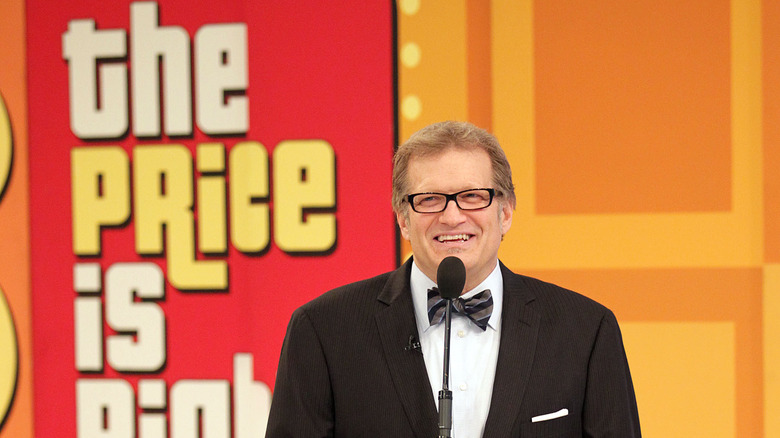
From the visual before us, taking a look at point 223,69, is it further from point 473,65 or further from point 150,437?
point 150,437

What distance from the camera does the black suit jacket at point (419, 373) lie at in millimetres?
1315

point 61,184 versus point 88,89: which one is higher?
point 88,89

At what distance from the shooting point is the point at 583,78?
256 cm

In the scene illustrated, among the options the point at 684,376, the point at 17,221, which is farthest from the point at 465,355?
the point at 17,221

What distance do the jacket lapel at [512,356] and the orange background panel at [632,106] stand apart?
1.19 metres

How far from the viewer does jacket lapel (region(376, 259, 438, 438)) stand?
1301mm

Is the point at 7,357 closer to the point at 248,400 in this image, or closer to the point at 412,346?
the point at 248,400

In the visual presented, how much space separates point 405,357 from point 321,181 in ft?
4.74

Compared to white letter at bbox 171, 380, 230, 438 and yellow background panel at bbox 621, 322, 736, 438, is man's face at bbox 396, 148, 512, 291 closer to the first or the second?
yellow background panel at bbox 621, 322, 736, 438

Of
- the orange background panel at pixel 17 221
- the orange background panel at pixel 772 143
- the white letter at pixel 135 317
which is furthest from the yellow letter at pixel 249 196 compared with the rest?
the orange background panel at pixel 772 143

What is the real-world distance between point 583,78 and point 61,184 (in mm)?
2145

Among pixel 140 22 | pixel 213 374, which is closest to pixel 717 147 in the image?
pixel 213 374

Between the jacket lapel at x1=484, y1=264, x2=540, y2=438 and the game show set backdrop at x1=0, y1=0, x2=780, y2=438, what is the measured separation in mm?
1162

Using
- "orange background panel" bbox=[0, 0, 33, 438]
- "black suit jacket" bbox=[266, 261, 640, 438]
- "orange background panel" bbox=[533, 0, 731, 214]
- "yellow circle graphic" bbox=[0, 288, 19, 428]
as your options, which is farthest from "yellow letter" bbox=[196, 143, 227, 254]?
"black suit jacket" bbox=[266, 261, 640, 438]
